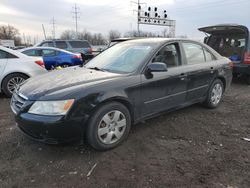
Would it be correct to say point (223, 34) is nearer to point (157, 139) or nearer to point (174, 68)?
point (174, 68)

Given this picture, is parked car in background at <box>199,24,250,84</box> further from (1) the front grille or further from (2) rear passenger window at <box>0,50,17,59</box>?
(1) the front grille

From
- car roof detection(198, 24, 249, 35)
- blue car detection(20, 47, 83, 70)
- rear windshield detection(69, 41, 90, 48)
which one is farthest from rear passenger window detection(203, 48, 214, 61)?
rear windshield detection(69, 41, 90, 48)

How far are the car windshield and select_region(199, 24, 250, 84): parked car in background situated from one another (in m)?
4.93

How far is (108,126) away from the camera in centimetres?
320

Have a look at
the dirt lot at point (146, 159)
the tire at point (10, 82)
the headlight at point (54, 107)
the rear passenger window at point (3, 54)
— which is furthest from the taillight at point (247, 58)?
the rear passenger window at point (3, 54)

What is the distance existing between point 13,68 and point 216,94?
201 inches

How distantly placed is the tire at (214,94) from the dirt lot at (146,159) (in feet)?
2.68

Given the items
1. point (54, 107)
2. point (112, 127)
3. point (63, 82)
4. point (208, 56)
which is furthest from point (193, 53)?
point (54, 107)

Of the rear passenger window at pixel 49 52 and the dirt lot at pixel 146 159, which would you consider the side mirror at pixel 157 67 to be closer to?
the dirt lot at pixel 146 159

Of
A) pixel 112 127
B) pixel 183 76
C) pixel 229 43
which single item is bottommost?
pixel 112 127

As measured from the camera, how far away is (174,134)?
382cm

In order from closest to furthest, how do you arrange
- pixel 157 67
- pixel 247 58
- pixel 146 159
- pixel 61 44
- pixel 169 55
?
pixel 146 159, pixel 157 67, pixel 169 55, pixel 247 58, pixel 61 44

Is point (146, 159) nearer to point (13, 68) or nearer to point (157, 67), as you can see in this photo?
point (157, 67)

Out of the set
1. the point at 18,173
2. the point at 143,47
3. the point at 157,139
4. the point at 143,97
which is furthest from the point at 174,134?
the point at 18,173
